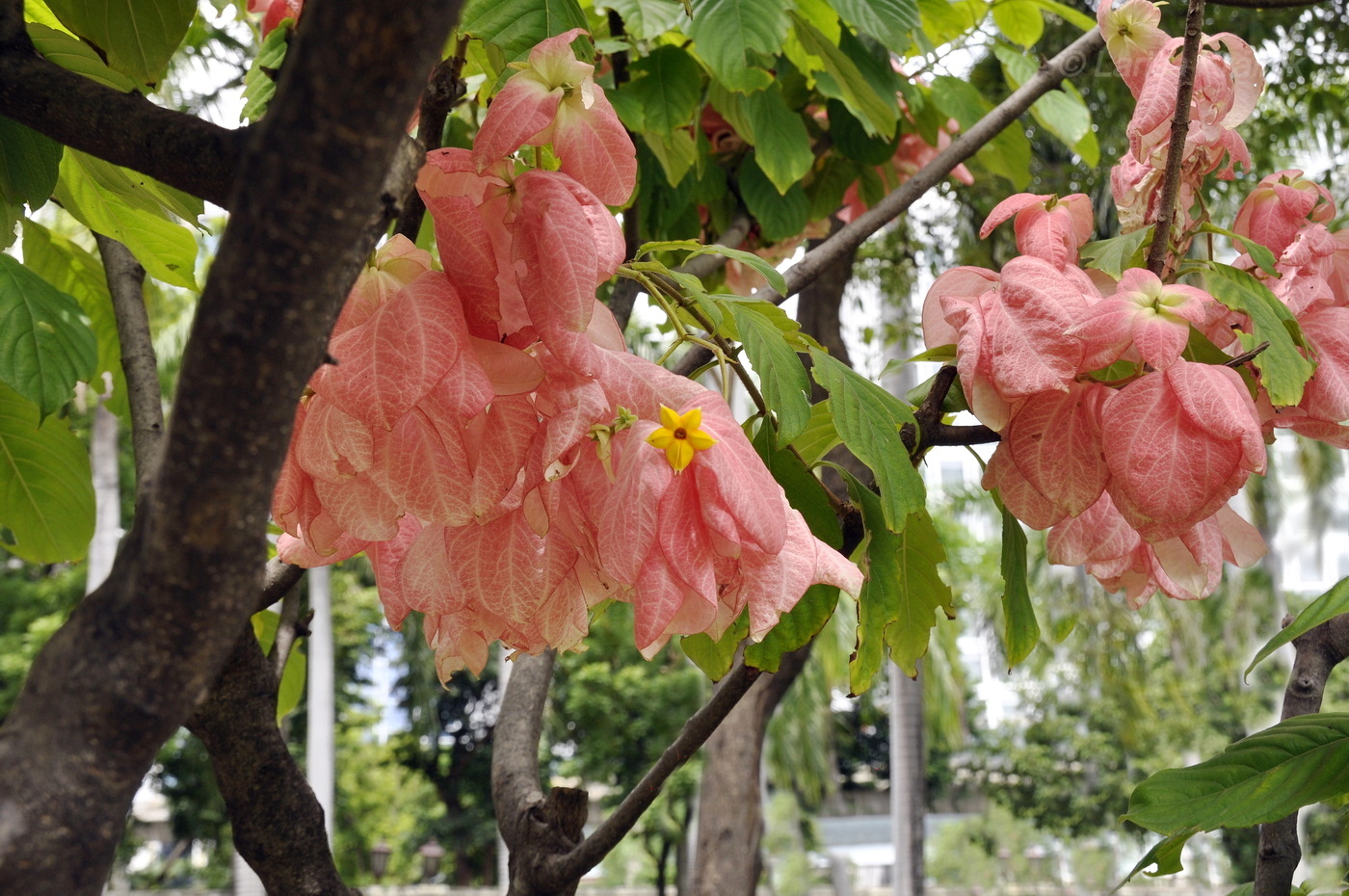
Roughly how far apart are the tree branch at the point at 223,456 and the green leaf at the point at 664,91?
845 millimetres

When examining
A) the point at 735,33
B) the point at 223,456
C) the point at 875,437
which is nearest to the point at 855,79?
the point at 735,33

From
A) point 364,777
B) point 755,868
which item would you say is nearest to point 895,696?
point 755,868

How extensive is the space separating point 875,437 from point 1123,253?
212mm

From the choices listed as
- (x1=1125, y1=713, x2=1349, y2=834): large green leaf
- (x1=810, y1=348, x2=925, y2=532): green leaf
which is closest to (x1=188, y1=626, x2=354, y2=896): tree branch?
(x1=810, y1=348, x2=925, y2=532): green leaf

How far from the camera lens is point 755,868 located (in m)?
2.98

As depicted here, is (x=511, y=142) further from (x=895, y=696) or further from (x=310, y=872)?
(x=895, y=696)

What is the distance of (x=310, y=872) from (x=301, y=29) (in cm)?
81

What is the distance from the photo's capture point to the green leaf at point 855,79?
1.22 meters

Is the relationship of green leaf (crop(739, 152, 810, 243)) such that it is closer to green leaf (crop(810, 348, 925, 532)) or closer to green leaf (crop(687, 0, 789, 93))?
green leaf (crop(687, 0, 789, 93))

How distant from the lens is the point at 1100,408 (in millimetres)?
604

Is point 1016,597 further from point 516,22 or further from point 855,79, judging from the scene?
point 855,79

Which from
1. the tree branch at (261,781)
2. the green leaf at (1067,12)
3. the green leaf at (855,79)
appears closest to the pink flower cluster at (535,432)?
the tree branch at (261,781)

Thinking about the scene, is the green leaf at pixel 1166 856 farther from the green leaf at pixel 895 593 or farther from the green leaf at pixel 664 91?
the green leaf at pixel 664 91

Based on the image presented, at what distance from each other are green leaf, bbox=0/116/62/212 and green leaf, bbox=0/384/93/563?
0.27 meters
